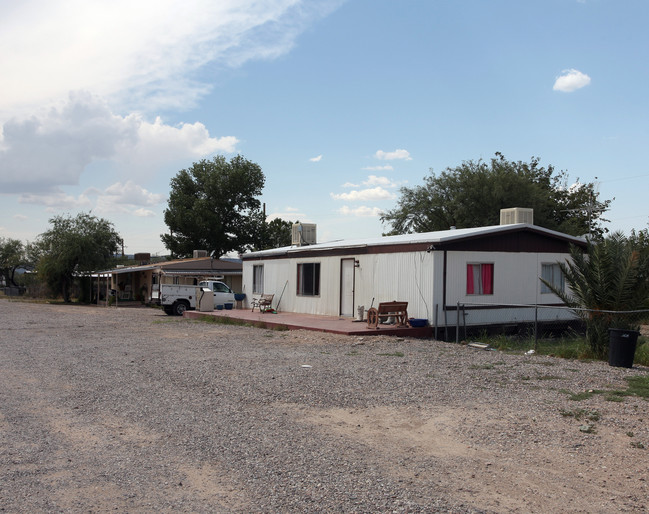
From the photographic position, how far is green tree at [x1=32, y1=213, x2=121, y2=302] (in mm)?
41812

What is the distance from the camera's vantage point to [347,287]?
829 inches

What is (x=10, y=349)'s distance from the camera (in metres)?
14.3

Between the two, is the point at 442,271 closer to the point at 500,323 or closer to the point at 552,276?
the point at 500,323

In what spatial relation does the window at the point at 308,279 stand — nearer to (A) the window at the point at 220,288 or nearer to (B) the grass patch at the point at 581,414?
(A) the window at the point at 220,288

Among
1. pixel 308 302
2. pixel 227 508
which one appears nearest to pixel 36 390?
pixel 227 508

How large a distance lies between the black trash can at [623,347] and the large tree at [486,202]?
23.8 meters

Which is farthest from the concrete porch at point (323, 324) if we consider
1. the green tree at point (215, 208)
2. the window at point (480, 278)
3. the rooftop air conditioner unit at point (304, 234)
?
the green tree at point (215, 208)

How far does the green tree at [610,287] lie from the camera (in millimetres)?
12234

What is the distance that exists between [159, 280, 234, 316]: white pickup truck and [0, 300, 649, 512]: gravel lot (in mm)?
15711

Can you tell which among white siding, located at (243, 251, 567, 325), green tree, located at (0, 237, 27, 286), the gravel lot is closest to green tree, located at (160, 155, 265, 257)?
green tree, located at (0, 237, 27, 286)

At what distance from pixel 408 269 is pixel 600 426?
11.5 m

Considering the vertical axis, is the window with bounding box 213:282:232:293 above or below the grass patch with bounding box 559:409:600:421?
above

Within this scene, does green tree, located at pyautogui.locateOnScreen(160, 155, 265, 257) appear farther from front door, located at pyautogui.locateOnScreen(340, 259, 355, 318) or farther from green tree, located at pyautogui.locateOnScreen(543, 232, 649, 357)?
green tree, located at pyautogui.locateOnScreen(543, 232, 649, 357)

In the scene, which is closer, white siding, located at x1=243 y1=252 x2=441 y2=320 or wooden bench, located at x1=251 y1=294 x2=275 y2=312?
white siding, located at x1=243 y1=252 x2=441 y2=320
